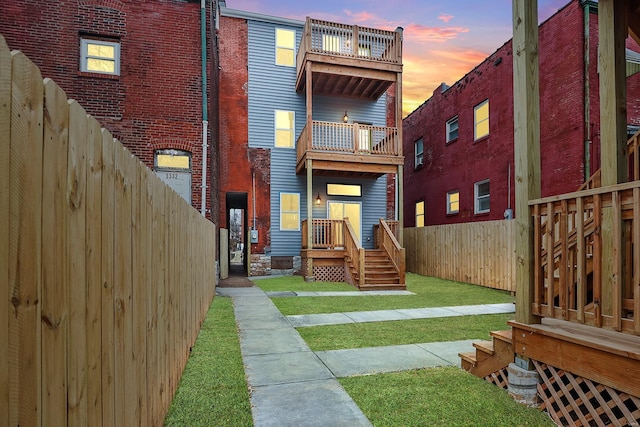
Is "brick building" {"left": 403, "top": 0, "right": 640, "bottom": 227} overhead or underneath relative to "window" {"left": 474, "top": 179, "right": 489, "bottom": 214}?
overhead

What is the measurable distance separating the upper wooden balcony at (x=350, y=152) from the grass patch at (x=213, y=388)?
8.63m

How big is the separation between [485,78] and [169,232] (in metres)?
14.8

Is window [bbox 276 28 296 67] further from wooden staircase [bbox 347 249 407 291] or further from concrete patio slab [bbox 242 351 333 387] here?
concrete patio slab [bbox 242 351 333 387]

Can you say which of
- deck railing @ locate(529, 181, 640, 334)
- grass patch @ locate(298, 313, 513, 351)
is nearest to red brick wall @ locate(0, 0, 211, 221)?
grass patch @ locate(298, 313, 513, 351)

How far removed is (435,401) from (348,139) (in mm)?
12410

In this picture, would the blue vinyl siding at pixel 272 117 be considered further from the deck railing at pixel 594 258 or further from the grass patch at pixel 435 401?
the deck railing at pixel 594 258

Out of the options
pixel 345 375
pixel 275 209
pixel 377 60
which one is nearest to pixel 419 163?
pixel 377 60

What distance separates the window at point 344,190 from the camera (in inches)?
605

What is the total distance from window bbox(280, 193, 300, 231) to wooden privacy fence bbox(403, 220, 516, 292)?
4.90m

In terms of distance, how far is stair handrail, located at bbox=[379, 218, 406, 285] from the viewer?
11.4 m

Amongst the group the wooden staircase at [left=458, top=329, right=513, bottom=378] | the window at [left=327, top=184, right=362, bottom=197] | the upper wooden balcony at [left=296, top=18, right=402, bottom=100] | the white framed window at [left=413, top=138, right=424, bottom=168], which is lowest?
the wooden staircase at [left=458, top=329, right=513, bottom=378]

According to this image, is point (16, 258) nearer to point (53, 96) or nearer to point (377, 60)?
point (53, 96)

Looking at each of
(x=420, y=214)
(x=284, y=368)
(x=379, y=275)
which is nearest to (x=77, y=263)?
(x=284, y=368)

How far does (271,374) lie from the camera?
3799 mm
